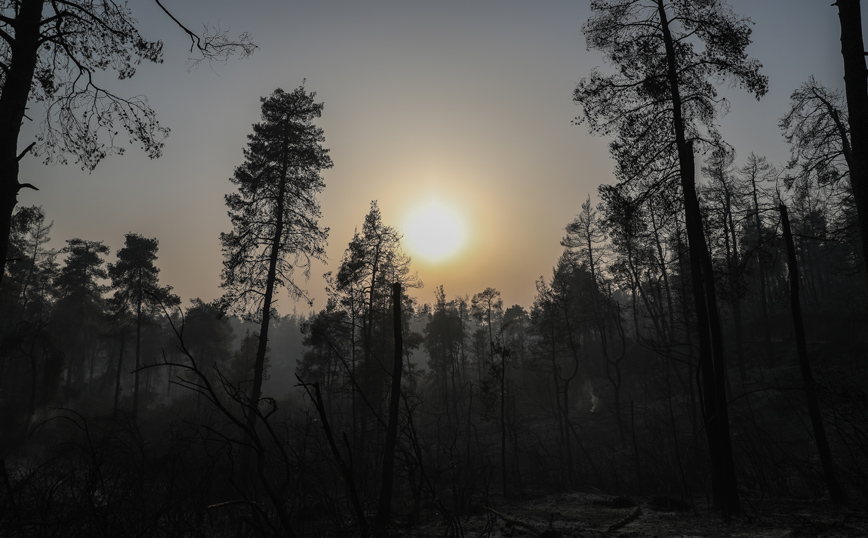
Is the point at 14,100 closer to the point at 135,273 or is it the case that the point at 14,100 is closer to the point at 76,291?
the point at 135,273

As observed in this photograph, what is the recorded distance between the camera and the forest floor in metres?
6.23

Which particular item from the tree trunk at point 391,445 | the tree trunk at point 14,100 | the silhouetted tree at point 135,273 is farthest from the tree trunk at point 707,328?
the silhouetted tree at point 135,273

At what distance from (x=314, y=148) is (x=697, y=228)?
14254mm

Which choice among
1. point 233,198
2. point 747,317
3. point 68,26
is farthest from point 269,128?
point 747,317

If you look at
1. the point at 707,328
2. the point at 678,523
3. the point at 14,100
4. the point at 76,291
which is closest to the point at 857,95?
the point at 707,328

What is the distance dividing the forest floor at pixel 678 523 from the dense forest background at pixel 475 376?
0.57 metres


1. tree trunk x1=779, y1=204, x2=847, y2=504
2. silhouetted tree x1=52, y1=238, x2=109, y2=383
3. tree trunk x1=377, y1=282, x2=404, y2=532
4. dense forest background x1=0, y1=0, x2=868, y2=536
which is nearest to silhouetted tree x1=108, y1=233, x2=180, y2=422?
dense forest background x1=0, y1=0, x2=868, y2=536

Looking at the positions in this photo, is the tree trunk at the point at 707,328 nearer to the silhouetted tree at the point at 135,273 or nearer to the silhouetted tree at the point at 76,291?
the silhouetted tree at the point at 135,273

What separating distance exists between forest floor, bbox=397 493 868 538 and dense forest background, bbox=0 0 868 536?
0.57m

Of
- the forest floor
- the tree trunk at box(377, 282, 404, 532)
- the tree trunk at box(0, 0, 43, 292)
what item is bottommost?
the forest floor

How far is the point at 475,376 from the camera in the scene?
5634 centimetres

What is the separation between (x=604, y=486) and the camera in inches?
663

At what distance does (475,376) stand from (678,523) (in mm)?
49375

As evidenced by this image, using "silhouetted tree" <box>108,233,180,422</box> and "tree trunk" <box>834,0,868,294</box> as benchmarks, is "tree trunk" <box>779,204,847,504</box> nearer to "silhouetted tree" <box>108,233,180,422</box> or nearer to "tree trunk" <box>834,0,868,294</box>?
"tree trunk" <box>834,0,868,294</box>
